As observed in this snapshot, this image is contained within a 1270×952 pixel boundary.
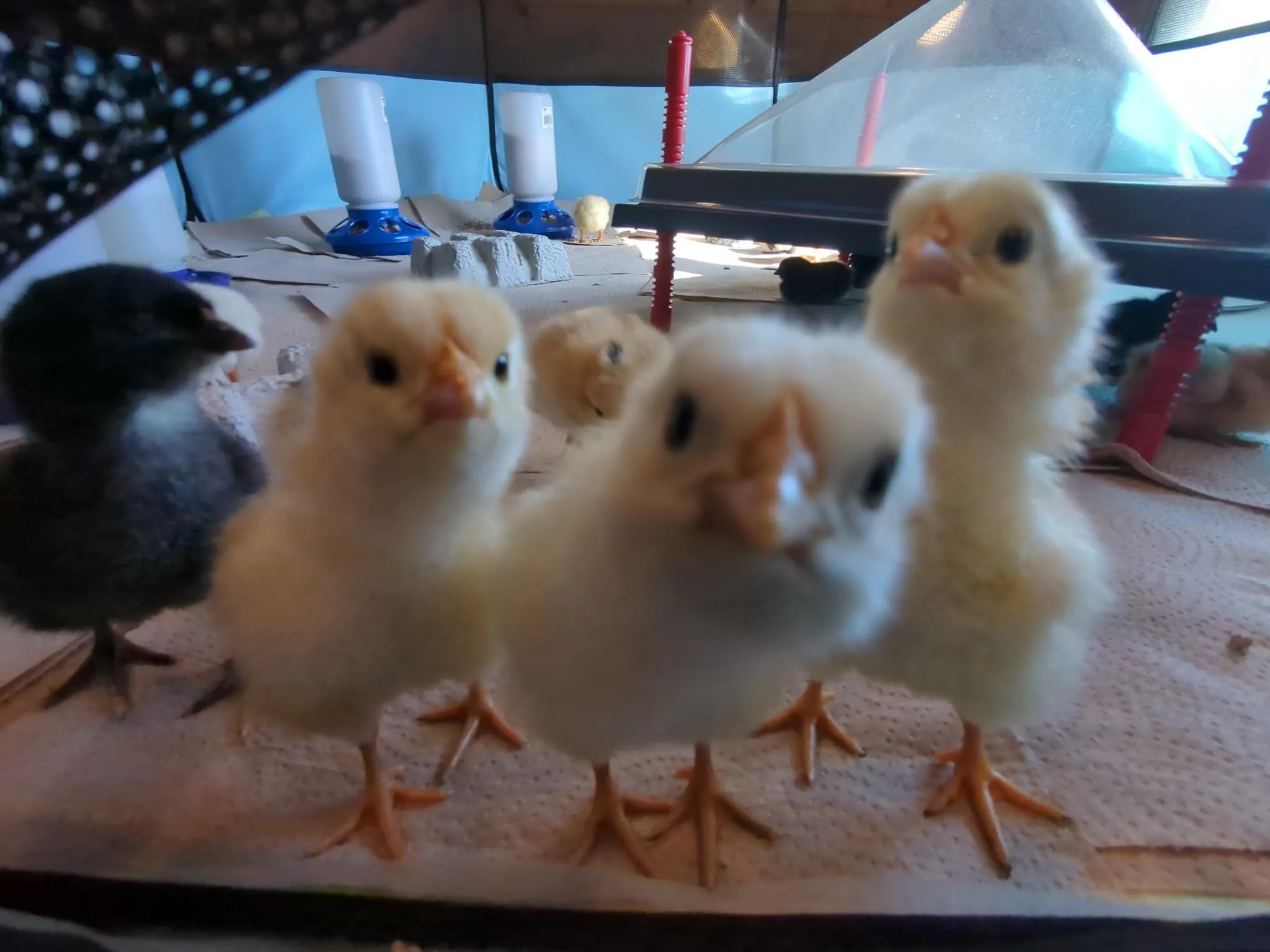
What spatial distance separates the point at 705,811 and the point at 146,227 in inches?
65.6

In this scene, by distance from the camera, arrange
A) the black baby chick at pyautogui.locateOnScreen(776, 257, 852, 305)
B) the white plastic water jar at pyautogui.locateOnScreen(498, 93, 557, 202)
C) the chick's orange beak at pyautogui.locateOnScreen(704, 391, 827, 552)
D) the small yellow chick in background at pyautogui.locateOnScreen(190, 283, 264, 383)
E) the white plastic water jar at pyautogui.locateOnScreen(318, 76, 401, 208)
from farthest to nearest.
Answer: the white plastic water jar at pyautogui.locateOnScreen(498, 93, 557, 202) < the white plastic water jar at pyautogui.locateOnScreen(318, 76, 401, 208) < the black baby chick at pyautogui.locateOnScreen(776, 257, 852, 305) < the small yellow chick in background at pyautogui.locateOnScreen(190, 283, 264, 383) < the chick's orange beak at pyautogui.locateOnScreen(704, 391, 827, 552)

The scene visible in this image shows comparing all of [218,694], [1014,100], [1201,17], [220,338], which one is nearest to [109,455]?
[220,338]

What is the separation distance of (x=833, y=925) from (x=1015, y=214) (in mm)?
565

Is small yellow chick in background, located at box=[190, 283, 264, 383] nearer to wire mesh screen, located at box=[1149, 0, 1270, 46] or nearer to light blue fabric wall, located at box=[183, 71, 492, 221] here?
light blue fabric wall, located at box=[183, 71, 492, 221]

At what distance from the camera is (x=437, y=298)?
51 centimetres

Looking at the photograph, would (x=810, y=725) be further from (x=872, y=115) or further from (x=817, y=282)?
(x=817, y=282)

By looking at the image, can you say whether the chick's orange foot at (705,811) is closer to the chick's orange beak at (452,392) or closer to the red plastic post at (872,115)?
the chick's orange beak at (452,392)

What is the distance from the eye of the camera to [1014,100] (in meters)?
1.45

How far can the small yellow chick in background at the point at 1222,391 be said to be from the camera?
1486 mm

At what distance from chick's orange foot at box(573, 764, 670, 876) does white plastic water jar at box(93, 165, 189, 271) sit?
1.01 meters

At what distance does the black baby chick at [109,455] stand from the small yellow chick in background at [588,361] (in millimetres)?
363

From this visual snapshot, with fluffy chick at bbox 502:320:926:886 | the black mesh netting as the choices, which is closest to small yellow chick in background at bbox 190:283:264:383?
the black mesh netting

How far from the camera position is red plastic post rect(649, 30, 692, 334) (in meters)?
1.72

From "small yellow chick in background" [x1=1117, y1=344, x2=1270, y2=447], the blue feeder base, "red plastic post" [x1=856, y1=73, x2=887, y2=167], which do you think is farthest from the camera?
the blue feeder base
